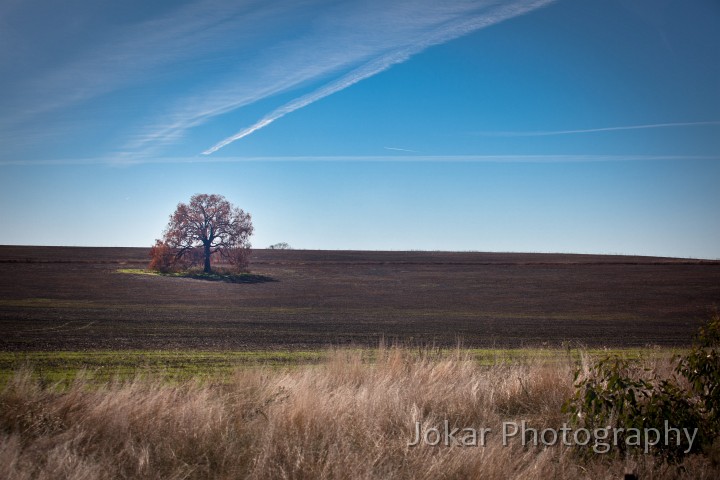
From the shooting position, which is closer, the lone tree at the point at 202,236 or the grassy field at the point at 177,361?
the grassy field at the point at 177,361

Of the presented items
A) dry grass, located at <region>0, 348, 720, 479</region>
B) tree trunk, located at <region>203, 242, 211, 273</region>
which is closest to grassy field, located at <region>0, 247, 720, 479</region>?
dry grass, located at <region>0, 348, 720, 479</region>

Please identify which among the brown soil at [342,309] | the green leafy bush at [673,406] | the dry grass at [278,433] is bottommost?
the brown soil at [342,309]

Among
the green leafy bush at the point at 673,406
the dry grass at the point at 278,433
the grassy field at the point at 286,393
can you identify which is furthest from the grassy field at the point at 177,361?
the green leafy bush at the point at 673,406

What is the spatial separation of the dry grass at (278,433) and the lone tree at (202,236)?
163ft

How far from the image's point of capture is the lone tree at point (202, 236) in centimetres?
5619

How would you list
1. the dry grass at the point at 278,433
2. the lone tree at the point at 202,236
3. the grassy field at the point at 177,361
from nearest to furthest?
1. the dry grass at the point at 278,433
2. the grassy field at the point at 177,361
3. the lone tree at the point at 202,236

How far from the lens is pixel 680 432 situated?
6305mm

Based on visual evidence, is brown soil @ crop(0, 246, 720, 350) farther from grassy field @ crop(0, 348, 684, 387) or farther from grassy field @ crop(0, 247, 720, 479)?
grassy field @ crop(0, 348, 684, 387)

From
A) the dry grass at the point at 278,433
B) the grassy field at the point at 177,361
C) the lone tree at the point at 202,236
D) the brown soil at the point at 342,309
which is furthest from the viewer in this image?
the lone tree at the point at 202,236

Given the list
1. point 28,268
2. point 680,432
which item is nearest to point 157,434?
point 680,432

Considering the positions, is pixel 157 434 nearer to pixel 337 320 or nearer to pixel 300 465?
pixel 300 465

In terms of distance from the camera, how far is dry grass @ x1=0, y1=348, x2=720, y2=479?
6078 mm

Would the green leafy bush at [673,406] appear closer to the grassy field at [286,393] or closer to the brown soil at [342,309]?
the grassy field at [286,393]

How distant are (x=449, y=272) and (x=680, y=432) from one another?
60.7m
